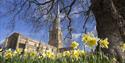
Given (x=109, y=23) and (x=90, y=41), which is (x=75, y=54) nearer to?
(x=90, y=41)

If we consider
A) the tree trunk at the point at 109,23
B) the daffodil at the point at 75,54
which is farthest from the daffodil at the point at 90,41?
the tree trunk at the point at 109,23

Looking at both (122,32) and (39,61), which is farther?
(122,32)

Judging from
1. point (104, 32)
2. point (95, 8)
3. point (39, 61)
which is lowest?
point (39, 61)

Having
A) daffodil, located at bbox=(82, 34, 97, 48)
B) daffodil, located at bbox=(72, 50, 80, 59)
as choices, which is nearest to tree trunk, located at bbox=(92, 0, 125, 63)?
daffodil, located at bbox=(72, 50, 80, 59)

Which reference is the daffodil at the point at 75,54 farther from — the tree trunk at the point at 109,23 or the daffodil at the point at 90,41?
the tree trunk at the point at 109,23

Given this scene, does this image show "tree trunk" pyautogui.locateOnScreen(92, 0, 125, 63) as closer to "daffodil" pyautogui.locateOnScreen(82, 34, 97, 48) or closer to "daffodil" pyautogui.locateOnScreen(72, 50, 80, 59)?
"daffodil" pyautogui.locateOnScreen(72, 50, 80, 59)

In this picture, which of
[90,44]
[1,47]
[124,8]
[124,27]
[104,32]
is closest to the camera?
[90,44]

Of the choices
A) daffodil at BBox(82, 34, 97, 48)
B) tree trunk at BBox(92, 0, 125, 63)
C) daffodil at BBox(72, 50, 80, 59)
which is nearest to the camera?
daffodil at BBox(82, 34, 97, 48)

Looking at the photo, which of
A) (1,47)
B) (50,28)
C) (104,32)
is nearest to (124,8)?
(104,32)

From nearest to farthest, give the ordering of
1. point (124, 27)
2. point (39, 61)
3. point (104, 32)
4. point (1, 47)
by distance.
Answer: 1. point (39, 61)
2. point (1, 47)
3. point (104, 32)
4. point (124, 27)

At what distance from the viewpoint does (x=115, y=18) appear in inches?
271

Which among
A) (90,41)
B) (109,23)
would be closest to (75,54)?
(90,41)

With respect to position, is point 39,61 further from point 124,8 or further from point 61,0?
point 61,0

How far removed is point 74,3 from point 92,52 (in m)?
9.25
